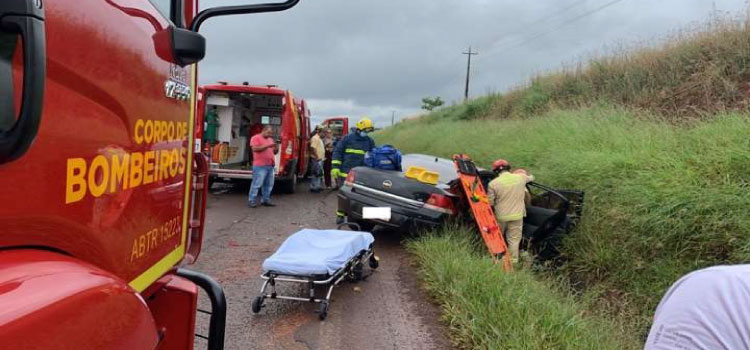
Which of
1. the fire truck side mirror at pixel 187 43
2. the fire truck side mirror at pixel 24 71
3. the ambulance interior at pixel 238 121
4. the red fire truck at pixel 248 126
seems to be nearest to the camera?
the fire truck side mirror at pixel 24 71

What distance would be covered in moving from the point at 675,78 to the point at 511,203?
644 cm

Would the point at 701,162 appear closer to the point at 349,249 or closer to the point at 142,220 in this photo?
the point at 349,249

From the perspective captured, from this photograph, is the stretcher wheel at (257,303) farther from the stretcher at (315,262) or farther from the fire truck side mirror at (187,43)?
the fire truck side mirror at (187,43)

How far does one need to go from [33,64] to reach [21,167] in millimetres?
220

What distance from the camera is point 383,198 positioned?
6.70 meters

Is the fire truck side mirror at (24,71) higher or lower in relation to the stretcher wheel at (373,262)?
higher

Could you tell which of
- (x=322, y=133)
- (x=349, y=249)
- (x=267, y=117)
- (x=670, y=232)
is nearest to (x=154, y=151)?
(x=349, y=249)

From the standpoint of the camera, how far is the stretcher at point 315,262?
4309 mm

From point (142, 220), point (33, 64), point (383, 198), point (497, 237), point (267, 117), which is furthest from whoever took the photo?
point (267, 117)

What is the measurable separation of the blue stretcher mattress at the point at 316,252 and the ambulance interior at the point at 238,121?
21.2 ft

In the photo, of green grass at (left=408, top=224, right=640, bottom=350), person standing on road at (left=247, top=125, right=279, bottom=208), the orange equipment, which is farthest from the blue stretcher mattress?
person standing on road at (left=247, top=125, right=279, bottom=208)

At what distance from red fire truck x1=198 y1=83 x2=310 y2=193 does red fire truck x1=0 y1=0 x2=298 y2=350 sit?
888 cm

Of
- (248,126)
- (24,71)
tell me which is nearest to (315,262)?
(24,71)

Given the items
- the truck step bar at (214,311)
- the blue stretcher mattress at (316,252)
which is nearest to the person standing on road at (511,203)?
the blue stretcher mattress at (316,252)
